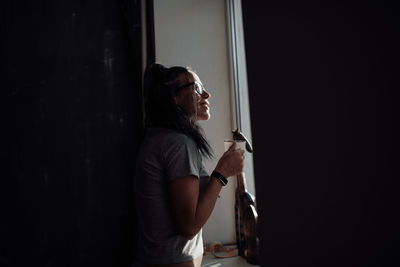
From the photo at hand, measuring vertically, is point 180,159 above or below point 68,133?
below

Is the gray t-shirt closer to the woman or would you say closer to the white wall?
the woman

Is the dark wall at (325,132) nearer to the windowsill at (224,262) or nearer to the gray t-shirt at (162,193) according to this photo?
the gray t-shirt at (162,193)

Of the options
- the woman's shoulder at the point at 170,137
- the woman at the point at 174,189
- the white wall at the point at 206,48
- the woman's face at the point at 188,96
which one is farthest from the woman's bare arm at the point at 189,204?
the white wall at the point at 206,48

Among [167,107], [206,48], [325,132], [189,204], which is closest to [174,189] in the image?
[189,204]

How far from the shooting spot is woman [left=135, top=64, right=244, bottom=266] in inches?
26.9

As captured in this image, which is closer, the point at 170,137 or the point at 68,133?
the point at 170,137

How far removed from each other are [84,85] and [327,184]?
1278 millimetres

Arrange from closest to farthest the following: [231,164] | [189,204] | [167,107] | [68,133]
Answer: [189,204]
[231,164]
[167,107]
[68,133]

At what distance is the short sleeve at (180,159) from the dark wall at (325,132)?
373 mm

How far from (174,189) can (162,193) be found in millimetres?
78

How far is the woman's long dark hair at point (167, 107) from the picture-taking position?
0.84m

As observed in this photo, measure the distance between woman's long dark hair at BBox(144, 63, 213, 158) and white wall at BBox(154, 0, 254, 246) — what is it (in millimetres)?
458

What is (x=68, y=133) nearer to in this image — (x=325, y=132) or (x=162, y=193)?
(x=162, y=193)

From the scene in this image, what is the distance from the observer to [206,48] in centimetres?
142
